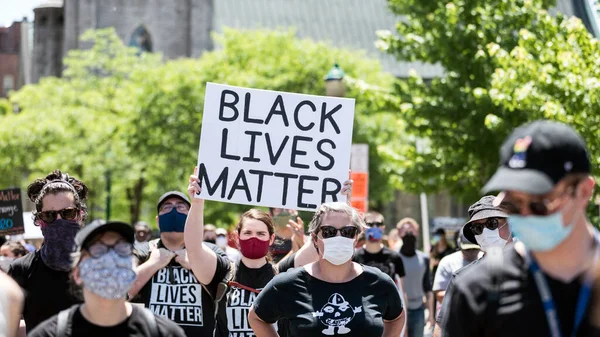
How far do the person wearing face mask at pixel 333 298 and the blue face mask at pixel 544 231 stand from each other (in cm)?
227

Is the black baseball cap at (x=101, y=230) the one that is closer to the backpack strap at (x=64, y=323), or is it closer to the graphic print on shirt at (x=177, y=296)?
the backpack strap at (x=64, y=323)

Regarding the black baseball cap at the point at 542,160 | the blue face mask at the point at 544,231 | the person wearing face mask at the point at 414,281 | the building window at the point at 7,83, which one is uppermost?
the building window at the point at 7,83

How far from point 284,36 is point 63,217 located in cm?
3943

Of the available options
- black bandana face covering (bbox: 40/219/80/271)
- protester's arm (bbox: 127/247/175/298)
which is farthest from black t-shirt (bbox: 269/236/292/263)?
black bandana face covering (bbox: 40/219/80/271)

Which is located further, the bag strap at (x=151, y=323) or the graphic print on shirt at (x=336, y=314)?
the graphic print on shirt at (x=336, y=314)

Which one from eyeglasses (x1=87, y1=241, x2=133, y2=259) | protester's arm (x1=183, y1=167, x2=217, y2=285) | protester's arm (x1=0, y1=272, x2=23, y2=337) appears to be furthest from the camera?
protester's arm (x1=183, y1=167, x2=217, y2=285)

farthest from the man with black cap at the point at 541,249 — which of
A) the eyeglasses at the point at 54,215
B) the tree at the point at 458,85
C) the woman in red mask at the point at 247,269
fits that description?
the tree at the point at 458,85

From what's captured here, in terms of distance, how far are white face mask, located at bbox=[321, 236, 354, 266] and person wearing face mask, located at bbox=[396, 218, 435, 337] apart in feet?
23.5

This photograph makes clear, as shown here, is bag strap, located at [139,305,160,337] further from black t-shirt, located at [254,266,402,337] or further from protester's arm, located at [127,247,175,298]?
protester's arm, located at [127,247,175,298]

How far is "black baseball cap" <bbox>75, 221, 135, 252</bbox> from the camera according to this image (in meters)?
4.51

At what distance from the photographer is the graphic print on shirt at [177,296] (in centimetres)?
659

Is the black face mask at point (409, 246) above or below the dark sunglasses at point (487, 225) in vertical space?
below

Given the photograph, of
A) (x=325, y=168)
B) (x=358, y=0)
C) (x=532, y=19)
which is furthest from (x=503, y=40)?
(x=358, y=0)

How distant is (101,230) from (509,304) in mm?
1624
